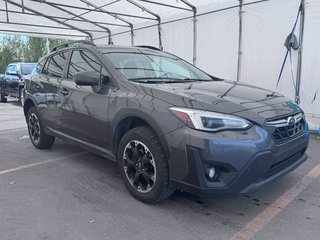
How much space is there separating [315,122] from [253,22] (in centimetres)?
280

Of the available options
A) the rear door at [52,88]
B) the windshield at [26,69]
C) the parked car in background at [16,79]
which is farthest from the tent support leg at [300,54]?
the windshield at [26,69]

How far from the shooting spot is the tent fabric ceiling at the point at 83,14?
9.56 meters

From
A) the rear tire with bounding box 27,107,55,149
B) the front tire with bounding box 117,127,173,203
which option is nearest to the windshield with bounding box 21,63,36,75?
the rear tire with bounding box 27,107,55,149

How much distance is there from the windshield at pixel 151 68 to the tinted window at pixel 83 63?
0.19m

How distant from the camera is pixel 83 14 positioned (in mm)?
11305

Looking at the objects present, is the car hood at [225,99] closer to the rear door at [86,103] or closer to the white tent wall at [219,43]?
the rear door at [86,103]

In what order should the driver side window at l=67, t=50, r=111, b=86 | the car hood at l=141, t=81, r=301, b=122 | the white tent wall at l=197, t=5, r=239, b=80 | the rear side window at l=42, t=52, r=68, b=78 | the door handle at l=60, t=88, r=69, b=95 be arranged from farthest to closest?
the white tent wall at l=197, t=5, r=239, b=80 → the rear side window at l=42, t=52, r=68, b=78 → the door handle at l=60, t=88, r=69, b=95 → the driver side window at l=67, t=50, r=111, b=86 → the car hood at l=141, t=81, r=301, b=122

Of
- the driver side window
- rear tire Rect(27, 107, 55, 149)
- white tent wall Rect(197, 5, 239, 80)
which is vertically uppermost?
white tent wall Rect(197, 5, 239, 80)

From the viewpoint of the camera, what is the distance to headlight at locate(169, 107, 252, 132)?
258 centimetres

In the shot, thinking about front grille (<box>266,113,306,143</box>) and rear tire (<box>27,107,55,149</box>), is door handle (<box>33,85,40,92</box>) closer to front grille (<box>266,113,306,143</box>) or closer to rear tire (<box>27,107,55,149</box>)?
rear tire (<box>27,107,55,149</box>)

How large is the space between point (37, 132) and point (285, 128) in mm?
3901

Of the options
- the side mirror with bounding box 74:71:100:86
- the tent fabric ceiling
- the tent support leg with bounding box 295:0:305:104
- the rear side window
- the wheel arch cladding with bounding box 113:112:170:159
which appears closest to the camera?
the wheel arch cladding with bounding box 113:112:170:159

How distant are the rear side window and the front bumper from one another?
8.09ft

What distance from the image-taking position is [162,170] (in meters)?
2.81
